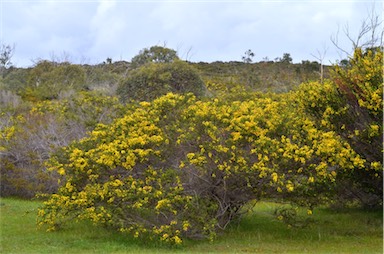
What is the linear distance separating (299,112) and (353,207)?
4.54m

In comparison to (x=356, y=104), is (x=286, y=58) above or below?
above

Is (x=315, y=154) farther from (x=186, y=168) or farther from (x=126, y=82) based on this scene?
(x=126, y=82)

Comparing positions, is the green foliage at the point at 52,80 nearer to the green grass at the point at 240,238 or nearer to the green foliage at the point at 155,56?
the green foliage at the point at 155,56

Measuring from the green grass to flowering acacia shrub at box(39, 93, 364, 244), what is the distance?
12.2 inches

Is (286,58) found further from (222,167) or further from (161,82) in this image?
(222,167)

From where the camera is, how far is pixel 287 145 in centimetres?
925

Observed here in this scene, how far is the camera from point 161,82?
18203 millimetres

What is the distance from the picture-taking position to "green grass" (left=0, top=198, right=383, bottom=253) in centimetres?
902

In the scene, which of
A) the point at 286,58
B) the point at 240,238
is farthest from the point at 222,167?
the point at 286,58

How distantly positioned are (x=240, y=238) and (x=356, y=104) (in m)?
3.12

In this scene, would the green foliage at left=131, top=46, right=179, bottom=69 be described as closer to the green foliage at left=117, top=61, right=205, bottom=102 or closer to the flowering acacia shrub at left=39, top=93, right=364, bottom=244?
the green foliage at left=117, top=61, right=205, bottom=102

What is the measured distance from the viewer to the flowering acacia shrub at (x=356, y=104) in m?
9.26

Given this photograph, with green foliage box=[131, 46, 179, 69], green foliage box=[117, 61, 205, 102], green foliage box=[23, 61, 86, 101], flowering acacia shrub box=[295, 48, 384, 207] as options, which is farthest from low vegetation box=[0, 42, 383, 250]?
green foliage box=[23, 61, 86, 101]

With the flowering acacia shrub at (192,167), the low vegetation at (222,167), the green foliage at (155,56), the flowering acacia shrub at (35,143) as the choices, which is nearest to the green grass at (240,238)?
the low vegetation at (222,167)
